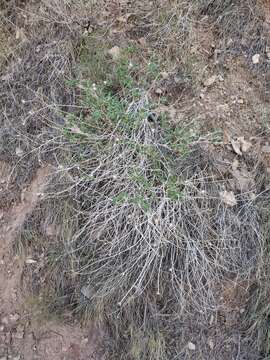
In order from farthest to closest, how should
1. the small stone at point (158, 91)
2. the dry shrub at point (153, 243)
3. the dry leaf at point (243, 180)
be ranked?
1. the small stone at point (158, 91)
2. the dry leaf at point (243, 180)
3. the dry shrub at point (153, 243)

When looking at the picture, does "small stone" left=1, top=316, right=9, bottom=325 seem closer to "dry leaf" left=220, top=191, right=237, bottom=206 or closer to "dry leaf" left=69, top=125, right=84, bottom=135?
"dry leaf" left=69, top=125, right=84, bottom=135

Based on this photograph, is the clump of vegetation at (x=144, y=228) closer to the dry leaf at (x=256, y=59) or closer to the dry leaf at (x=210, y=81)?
the dry leaf at (x=210, y=81)

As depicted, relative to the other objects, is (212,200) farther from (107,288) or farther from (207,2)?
(207,2)

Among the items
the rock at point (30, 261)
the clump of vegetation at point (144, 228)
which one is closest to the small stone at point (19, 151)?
the clump of vegetation at point (144, 228)

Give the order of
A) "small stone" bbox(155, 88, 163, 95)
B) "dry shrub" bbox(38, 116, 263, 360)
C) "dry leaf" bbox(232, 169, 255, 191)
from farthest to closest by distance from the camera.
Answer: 1. "small stone" bbox(155, 88, 163, 95)
2. "dry leaf" bbox(232, 169, 255, 191)
3. "dry shrub" bbox(38, 116, 263, 360)

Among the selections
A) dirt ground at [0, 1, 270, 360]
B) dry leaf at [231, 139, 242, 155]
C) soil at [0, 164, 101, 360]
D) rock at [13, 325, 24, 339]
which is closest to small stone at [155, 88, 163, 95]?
dirt ground at [0, 1, 270, 360]

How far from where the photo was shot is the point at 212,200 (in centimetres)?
238

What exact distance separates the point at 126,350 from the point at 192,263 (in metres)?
0.56

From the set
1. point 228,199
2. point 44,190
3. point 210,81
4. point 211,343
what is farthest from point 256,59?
point 211,343

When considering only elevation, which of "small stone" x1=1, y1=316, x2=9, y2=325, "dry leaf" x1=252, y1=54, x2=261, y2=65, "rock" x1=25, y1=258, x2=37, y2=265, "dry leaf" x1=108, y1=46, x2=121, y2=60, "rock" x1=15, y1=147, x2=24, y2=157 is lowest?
"small stone" x1=1, y1=316, x2=9, y2=325

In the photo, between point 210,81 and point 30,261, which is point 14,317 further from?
point 210,81

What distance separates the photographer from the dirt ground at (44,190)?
95.8 inches

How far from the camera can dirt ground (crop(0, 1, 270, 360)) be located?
2.43m

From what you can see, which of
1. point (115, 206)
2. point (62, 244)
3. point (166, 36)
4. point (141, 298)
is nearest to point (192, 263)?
point (141, 298)
